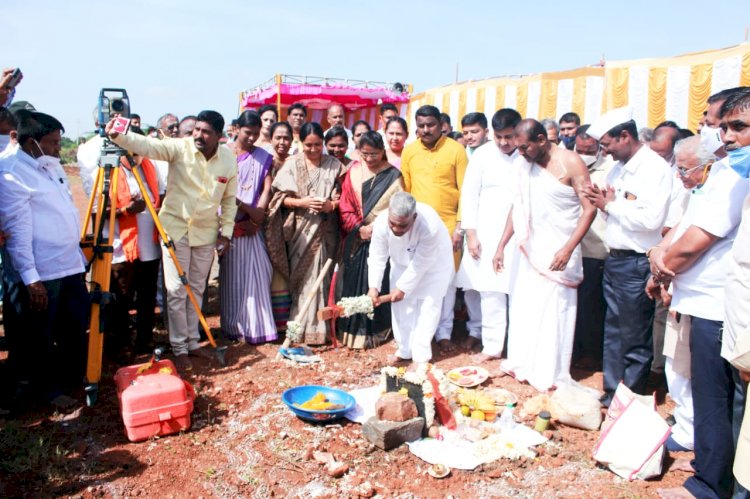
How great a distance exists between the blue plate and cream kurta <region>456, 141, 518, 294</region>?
1.67 meters

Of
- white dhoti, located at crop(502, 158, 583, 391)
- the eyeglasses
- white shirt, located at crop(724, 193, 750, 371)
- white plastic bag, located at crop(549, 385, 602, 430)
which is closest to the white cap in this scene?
white dhoti, located at crop(502, 158, 583, 391)

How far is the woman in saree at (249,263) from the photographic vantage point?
5.08 m

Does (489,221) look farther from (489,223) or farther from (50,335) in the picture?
(50,335)

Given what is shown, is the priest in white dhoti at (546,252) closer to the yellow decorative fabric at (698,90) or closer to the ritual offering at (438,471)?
the ritual offering at (438,471)

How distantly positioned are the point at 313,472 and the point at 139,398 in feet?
3.82

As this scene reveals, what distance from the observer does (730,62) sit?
9031 millimetres

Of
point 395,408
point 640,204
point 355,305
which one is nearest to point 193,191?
point 355,305

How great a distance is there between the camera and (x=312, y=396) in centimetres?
392

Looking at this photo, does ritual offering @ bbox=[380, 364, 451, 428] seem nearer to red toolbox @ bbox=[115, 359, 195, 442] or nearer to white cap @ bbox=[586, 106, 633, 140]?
red toolbox @ bbox=[115, 359, 195, 442]

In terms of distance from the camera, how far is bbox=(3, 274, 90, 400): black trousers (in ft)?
11.9

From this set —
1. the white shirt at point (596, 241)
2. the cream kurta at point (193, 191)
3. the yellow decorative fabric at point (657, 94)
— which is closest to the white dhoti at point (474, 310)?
the white shirt at point (596, 241)

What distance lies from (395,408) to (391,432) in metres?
0.15

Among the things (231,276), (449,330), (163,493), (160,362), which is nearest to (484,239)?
(449,330)

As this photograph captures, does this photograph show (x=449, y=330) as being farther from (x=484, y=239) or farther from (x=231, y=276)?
(x=231, y=276)
